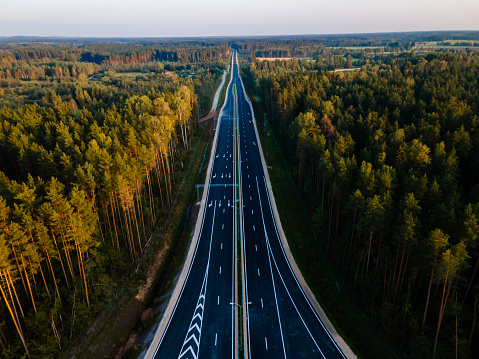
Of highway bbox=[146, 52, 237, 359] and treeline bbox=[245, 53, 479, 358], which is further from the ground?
treeline bbox=[245, 53, 479, 358]

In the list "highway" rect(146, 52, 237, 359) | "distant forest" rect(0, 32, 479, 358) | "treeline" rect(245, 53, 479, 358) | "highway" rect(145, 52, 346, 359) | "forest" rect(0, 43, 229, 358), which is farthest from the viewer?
"highway" rect(146, 52, 237, 359)

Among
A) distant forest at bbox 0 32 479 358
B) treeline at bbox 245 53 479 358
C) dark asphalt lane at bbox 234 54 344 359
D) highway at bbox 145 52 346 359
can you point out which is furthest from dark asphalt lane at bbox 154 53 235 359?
treeline at bbox 245 53 479 358

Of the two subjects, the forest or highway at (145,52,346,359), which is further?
highway at (145,52,346,359)

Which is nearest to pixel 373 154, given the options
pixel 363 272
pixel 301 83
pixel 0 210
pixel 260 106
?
pixel 363 272

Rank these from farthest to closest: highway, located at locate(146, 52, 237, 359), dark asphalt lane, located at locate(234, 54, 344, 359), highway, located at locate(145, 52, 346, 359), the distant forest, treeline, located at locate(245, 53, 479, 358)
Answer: highway, located at locate(146, 52, 237, 359) → highway, located at locate(145, 52, 346, 359) → dark asphalt lane, located at locate(234, 54, 344, 359) → the distant forest → treeline, located at locate(245, 53, 479, 358)

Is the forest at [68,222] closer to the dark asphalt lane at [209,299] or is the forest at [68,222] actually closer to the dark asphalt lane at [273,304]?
the dark asphalt lane at [209,299]

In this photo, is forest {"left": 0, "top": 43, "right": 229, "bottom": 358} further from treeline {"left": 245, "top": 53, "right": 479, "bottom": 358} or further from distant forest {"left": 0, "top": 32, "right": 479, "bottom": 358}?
treeline {"left": 245, "top": 53, "right": 479, "bottom": 358}

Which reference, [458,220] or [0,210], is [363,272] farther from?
[0,210]

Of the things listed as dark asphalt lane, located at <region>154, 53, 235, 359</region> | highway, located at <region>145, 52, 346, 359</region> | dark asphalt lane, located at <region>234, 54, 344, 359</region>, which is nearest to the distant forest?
dark asphalt lane, located at <region>234, 54, 344, 359</region>

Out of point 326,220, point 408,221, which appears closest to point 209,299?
point 326,220
